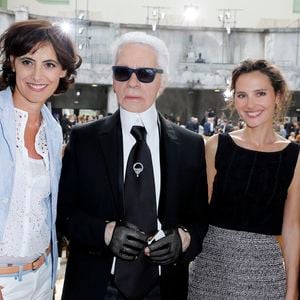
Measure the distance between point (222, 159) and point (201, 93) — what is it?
82.5 feet

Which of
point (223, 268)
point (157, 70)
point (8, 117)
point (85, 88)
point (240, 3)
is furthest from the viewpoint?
point (240, 3)

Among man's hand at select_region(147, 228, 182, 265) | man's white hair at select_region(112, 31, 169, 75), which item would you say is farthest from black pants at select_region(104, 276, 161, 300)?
man's white hair at select_region(112, 31, 169, 75)

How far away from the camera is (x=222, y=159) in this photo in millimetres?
2438

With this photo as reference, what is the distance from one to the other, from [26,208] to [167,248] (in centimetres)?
60

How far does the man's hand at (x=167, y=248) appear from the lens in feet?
6.17

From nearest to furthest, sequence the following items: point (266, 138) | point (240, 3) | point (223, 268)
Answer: point (223, 268)
point (266, 138)
point (240, 3)

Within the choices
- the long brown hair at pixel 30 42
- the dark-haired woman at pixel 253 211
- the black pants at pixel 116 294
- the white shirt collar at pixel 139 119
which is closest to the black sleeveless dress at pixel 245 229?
the dark-haired woman at pixel 253 211

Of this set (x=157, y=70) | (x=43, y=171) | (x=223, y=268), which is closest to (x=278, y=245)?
(x=223, y=268)

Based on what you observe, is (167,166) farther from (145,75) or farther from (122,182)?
(145,75)

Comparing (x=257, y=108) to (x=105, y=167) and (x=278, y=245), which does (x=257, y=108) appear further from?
(x=105, y=167)

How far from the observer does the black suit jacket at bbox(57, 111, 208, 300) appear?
2008 mm

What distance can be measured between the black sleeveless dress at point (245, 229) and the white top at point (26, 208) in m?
0.84

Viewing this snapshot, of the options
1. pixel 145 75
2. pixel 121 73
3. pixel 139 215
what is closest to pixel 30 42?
pixel 121 73

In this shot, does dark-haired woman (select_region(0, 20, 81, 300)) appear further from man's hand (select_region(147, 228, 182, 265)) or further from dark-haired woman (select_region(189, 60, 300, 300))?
dark-haired woman (select_region(189, 60, 300, 300))
